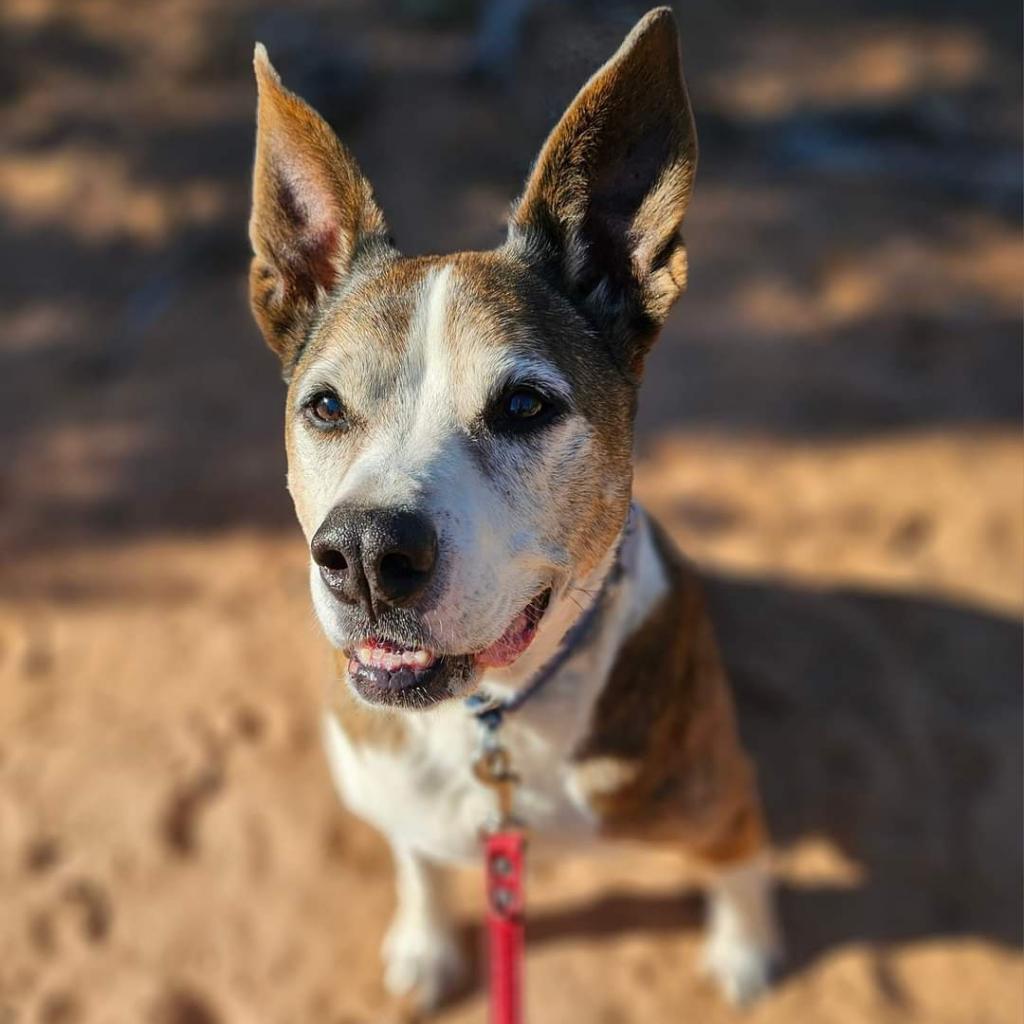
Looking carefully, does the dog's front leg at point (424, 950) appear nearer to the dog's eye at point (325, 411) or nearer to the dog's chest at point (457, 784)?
the dog's chest at point (457, 784)

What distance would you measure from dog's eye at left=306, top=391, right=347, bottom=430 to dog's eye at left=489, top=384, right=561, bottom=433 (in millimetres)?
379

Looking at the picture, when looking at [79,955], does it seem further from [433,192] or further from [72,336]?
[433,192]

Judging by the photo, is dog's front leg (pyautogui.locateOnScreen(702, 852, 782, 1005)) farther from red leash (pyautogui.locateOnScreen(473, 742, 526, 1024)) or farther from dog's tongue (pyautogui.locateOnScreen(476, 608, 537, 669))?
dog's tongue (pyautogui.locateOnScreen(476, 608, 537, 669))

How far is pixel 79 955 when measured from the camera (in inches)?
152

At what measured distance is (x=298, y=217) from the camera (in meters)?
2.92

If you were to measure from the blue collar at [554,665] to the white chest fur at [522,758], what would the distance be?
0.02m

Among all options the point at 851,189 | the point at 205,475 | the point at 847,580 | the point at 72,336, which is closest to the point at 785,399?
the point at 847,580

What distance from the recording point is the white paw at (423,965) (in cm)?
380

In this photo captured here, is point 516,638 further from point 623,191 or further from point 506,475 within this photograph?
point 623,191

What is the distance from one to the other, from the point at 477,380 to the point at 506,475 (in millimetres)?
238

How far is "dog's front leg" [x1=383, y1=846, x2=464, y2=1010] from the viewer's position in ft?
12.5

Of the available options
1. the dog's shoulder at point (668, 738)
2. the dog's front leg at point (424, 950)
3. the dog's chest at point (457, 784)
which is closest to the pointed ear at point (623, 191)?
the dog's shoulder at point (668, 738)

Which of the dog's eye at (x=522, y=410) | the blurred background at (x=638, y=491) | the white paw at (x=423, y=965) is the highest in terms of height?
the dog's eye at (x=522, y=410)

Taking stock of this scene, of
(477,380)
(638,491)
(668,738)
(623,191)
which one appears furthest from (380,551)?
(638,491)
